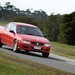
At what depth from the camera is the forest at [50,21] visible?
298 ft

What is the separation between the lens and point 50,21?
437 feet

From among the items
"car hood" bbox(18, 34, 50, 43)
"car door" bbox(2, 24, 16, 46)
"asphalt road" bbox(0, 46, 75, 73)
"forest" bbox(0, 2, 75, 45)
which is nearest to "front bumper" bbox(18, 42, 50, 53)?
"car hood" bbox(18, 34, 50, 43)

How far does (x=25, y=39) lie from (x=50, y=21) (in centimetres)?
11154

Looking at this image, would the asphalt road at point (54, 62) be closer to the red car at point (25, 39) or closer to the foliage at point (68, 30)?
the red car at point (25, 39)

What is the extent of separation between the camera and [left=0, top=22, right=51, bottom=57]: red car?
2188 centimetres

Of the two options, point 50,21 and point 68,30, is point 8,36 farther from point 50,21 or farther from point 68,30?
point 50,21

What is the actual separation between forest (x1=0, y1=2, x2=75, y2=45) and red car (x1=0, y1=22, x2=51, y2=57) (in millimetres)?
57782

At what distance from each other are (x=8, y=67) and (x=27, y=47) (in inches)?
330

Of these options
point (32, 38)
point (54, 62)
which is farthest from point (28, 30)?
point (54, 62)

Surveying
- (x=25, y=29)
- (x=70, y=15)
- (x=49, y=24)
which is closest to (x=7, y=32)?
(x=25, y=29)

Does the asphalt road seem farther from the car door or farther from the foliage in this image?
the foliage

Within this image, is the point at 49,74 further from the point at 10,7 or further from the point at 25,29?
the point at 10,7

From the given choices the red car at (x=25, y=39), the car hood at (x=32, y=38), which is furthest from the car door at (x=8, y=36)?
the car hood at (x=32, y=38)

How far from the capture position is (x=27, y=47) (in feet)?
71.9
